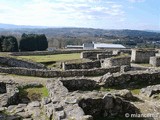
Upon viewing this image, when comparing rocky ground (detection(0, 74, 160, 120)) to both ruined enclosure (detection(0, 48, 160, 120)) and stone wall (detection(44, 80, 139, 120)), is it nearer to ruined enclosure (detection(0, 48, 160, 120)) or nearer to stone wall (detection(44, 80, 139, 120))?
ruined enclosure (detection(0, 48, 160, 120))

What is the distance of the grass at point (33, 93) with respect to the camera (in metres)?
17.2

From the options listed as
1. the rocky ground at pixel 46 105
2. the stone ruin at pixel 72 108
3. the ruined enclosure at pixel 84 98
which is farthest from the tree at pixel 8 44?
the stone ruin at pixel 72 108

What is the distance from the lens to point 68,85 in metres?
18.3

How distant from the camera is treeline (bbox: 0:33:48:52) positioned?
6669 cm

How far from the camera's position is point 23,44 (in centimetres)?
7275

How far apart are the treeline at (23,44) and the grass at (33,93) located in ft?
157

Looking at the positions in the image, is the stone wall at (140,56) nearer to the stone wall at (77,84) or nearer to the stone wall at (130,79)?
the stone wall at (130,79)

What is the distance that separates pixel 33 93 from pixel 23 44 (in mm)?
56418

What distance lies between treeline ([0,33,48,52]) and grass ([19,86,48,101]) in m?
47.9

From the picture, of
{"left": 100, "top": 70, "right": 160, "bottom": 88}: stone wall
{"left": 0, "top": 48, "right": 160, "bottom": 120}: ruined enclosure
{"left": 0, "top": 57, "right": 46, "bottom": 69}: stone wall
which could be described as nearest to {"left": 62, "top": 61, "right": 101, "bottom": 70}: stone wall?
{"left": 0, "top": 57, "right": 46, "bottom": 69}: stone wall

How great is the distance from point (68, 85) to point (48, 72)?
7627mm

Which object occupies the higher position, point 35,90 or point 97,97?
point 97,97

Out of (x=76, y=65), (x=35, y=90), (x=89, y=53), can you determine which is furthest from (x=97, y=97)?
(x=89, y=53)

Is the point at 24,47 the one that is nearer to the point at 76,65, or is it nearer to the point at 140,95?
the point at 76,65
